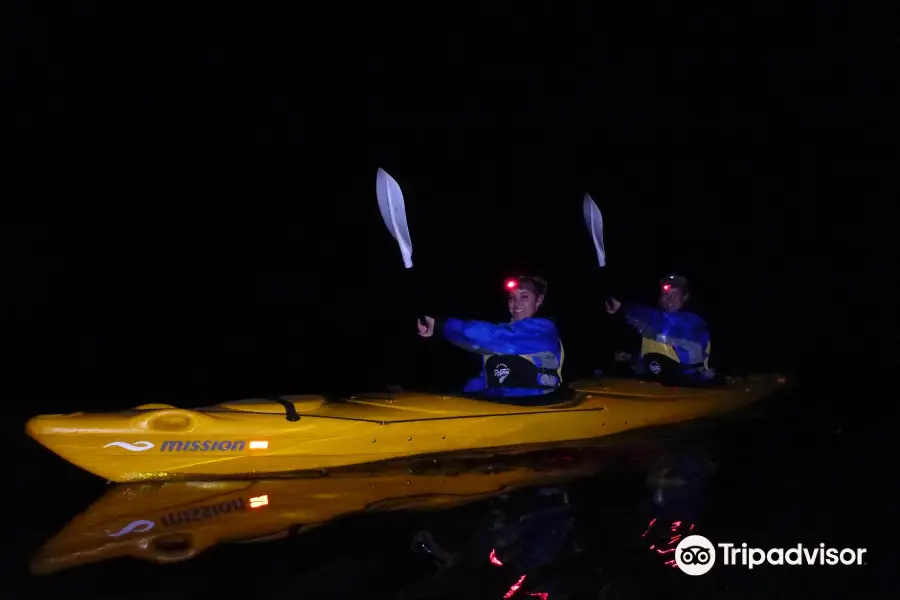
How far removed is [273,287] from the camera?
2303 centimetres

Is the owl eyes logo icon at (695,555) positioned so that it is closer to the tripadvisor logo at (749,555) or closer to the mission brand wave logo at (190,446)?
the tripadvisor logo at (749,555)

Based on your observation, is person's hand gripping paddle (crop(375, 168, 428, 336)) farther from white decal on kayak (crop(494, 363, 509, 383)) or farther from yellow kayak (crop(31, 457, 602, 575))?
yellow kayak (crop(31, 457, 602, 575))

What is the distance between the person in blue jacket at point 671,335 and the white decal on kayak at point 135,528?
14.0ft

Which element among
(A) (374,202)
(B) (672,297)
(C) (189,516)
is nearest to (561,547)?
(C) (189,516)

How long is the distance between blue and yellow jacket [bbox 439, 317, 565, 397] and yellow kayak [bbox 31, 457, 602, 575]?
0.66m

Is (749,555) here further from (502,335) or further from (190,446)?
(190,446)

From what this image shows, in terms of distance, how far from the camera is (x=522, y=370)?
6156mm

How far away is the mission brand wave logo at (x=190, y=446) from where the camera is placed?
5090 mm

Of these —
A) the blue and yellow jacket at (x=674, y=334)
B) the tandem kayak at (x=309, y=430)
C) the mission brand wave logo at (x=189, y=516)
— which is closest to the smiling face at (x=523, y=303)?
the tandem kayak at (x=309, y=430)

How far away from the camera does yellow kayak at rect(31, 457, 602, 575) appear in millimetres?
4281

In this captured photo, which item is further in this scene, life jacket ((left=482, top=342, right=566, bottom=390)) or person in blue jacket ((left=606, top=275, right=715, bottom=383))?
person in blue jacket ((left=606, top=275, right=715, bottom=383))

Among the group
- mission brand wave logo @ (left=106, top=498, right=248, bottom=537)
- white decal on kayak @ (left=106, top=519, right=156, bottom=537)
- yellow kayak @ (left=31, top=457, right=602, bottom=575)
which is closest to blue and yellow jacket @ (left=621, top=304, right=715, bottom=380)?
yellow kayak @ (left=31, top=457, right=602, bottom=575)

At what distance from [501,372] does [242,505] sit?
7.22ft

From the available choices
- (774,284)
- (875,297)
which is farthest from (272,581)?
(875,297)
